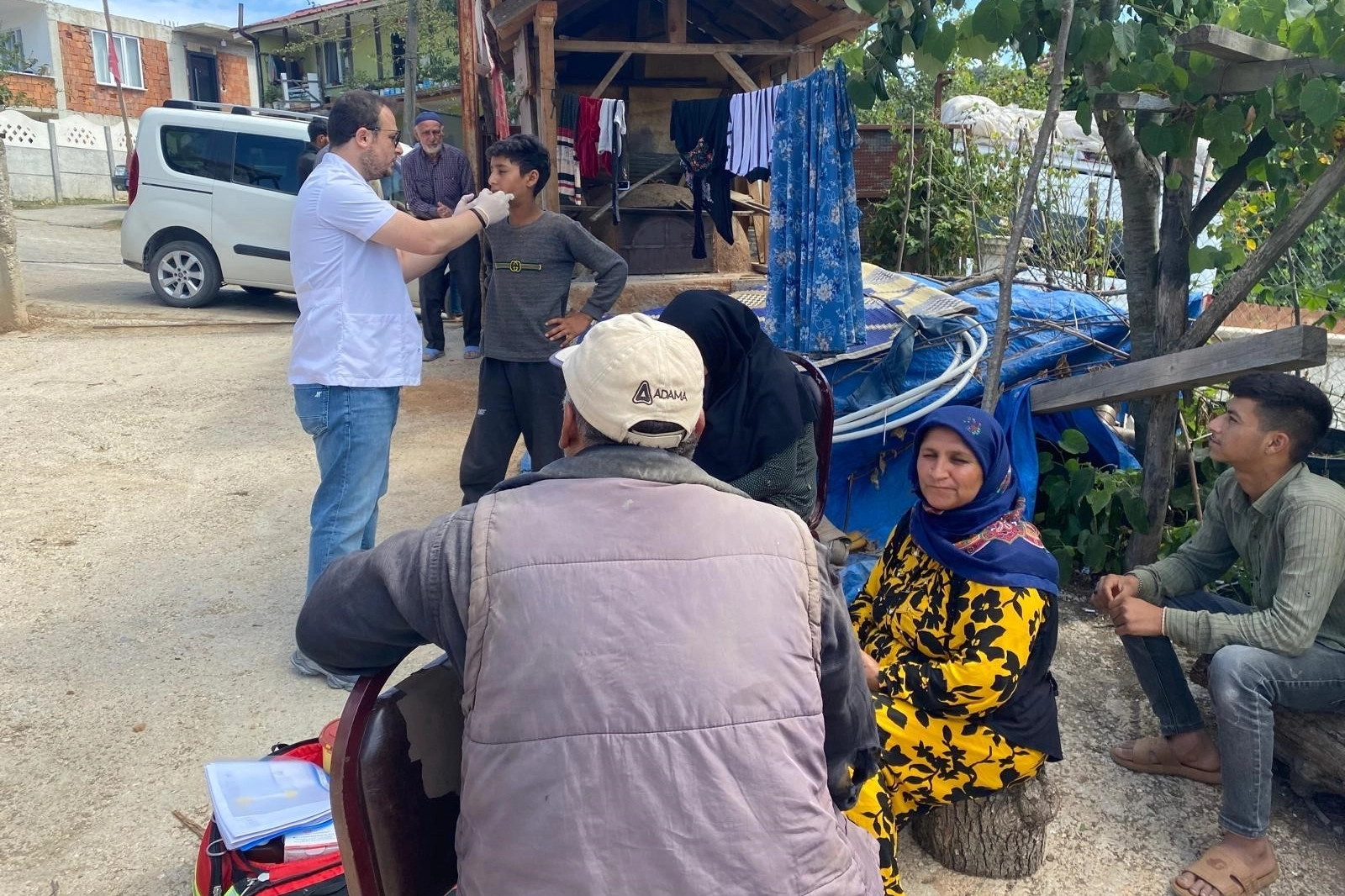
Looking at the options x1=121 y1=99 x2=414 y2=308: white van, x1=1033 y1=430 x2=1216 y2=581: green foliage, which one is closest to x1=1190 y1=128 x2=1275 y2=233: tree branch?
x1=1033 y1=430 x2=1216 y2=581: green foliage

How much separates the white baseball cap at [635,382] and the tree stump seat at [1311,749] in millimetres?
2129

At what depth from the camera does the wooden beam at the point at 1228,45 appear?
8.91 ft

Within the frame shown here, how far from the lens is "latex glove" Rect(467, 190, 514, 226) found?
3.42m

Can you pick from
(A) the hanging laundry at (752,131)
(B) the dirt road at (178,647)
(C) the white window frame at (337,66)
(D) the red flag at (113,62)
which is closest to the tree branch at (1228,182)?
(B) the dirt road at (178,647)

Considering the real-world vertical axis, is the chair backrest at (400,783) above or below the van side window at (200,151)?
below

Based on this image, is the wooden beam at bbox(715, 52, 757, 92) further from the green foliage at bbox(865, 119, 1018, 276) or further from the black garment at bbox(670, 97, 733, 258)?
the green foliage at bbox(865, 119, 1018, 276)

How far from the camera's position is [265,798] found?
2254mm

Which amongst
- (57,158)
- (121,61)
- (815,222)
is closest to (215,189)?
(815,222)

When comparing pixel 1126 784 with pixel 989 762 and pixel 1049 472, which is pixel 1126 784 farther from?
pixel 1049 472

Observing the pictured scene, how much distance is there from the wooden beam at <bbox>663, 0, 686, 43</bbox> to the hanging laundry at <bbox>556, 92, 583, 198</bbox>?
0.91 metres

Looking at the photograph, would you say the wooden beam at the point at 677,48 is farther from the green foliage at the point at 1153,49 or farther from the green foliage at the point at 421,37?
the green foliage at the point at 421,37

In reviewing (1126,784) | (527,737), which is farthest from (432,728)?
(1126,784)

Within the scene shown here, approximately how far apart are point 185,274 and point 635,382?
32.7 ft

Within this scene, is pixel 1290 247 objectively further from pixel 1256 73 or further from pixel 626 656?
pixel 626 656
